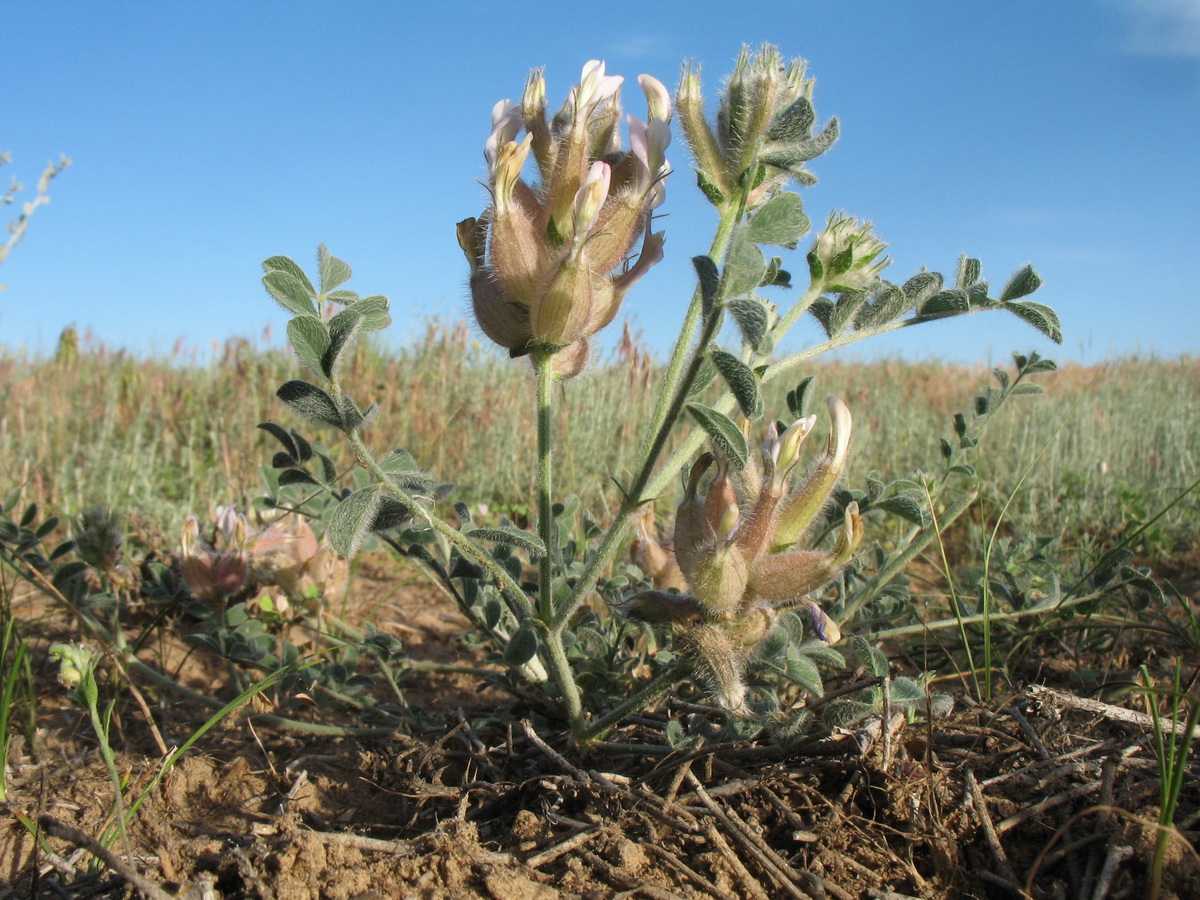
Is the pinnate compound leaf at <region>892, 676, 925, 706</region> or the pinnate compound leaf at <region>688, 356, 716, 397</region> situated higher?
the pinnate compound leaf at <region>688, 356, 716, 397</region>

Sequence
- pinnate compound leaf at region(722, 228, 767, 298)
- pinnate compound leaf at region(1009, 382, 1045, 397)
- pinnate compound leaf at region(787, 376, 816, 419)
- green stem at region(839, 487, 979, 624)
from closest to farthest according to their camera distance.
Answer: pinnate compound leaf at region(722, 228, 767, 298)
pinnate compound leaf at region(787, 376, 816, 419)
green stem at region(839, 487, 979, 624)
pinnate compound leaf at region(1009, 382, 1045, 397)

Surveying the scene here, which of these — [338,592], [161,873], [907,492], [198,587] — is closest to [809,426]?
[907,492]

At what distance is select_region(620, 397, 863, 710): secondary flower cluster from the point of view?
1225 millimetres

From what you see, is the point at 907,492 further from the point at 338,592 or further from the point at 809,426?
the point at 338,592

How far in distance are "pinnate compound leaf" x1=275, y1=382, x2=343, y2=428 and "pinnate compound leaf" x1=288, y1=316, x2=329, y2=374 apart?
0.10 ft

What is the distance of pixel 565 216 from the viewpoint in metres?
1.26

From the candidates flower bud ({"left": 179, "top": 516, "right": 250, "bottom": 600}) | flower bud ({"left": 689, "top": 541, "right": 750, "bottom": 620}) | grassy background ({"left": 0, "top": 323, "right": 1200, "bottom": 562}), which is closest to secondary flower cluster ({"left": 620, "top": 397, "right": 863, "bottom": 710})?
flower bud ({"left": 689, "top": 541, "right": 750, "bottom": 620})

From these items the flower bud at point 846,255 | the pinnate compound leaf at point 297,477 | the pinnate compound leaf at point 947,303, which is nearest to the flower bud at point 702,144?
the flower bud at point 846,255

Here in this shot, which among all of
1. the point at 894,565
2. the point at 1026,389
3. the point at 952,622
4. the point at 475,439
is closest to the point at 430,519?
the point at 894,565

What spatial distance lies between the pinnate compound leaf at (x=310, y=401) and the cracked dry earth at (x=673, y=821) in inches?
24.3

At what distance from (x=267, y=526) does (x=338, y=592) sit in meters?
0.29

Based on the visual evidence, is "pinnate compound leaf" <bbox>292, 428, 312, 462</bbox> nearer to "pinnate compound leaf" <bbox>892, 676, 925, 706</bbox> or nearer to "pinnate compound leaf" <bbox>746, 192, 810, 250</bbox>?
"pinnate compound leaf" <bbox>746, 192, 810, 250</bbox>

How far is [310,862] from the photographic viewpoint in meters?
1.21

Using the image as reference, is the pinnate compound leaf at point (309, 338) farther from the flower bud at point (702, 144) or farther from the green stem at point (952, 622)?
the green stem at point (952, 622)
